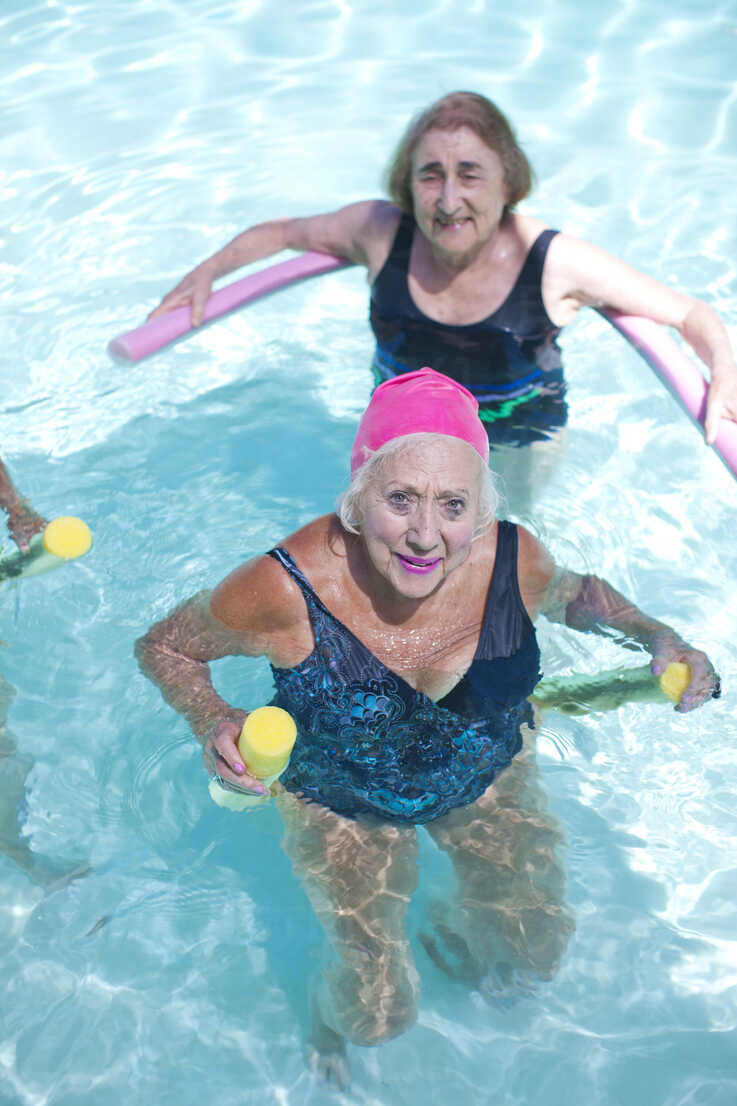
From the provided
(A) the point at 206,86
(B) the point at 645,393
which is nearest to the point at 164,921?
(B) the point at 645,393

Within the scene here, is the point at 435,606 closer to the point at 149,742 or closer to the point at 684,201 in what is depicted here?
the point at 149,742

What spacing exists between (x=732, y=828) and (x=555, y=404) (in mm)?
1628

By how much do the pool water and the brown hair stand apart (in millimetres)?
1347

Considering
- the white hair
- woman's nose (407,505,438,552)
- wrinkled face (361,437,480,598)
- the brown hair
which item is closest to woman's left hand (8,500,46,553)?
the white hair

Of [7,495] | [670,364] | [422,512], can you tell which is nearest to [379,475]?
[422,512]

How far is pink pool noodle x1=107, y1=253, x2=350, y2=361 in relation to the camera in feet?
12.5

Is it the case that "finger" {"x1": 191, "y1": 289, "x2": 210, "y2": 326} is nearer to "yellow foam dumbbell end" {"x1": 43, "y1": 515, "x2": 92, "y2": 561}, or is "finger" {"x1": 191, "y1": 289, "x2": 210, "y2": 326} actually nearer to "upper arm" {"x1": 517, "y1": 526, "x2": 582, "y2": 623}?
"yellow foam dumbbell end" {"x1": 43, "y1": 515, "x2": 92, "y2": 561}

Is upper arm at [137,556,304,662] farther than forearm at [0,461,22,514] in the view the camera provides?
No

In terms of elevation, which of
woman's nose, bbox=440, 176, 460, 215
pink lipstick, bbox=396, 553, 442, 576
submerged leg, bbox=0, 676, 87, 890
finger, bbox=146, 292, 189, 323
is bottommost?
submerged leg, bbox=0, 676, 87, 890

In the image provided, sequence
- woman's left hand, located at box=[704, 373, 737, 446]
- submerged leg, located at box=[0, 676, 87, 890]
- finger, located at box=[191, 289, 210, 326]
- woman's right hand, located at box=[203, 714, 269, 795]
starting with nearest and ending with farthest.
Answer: woman's right hand, located at box=[203, 714, 269, 795], submerged leg, located at box=[0, 676, 87, 890], woman's left hand, located at box=[704, 373, 737, 446], finger, located at box=[191, 289, 210, 326]

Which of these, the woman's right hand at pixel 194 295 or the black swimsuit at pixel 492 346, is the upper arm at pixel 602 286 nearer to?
the black swimsuit at pixel 492 346

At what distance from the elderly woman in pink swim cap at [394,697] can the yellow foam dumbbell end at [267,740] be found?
1.06ft

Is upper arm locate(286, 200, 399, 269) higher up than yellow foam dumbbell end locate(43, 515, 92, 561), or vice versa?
upper arm locate(286, 200, 399, 269)

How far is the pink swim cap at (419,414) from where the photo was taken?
2629mm
